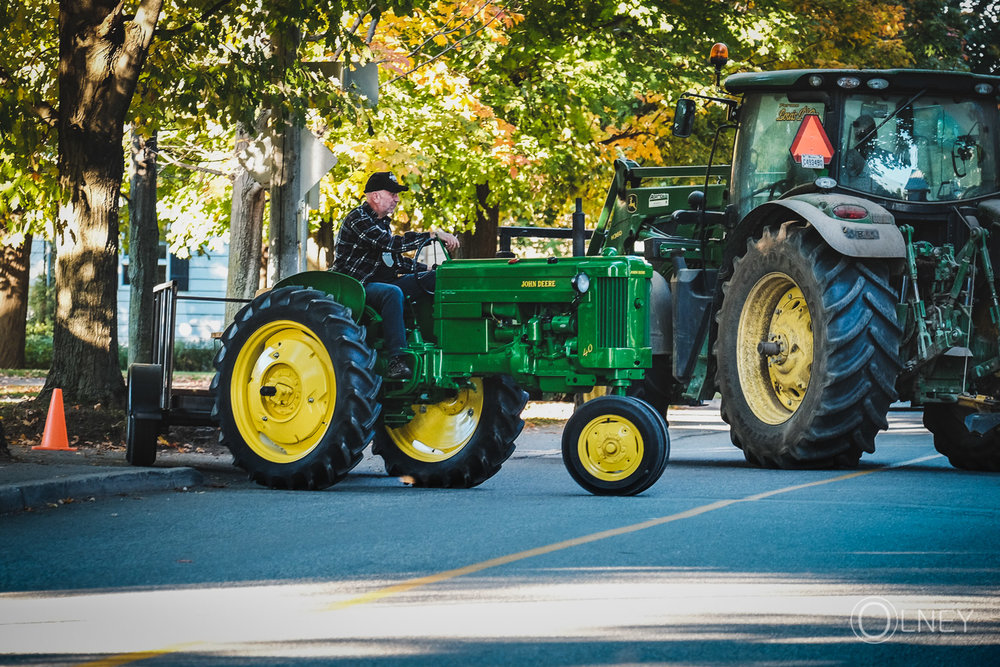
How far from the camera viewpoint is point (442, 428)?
12336 mm

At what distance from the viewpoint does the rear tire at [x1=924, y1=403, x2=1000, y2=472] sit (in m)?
13.9

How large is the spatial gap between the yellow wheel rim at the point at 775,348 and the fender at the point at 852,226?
0.59 metres

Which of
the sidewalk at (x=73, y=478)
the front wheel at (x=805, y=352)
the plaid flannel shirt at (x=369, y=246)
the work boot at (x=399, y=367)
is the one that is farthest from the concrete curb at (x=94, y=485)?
the front wheel at (x=805, y=352)

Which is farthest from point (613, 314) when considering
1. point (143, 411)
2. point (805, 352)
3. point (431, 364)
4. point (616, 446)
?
point (143, 411)

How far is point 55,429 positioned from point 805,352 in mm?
6283

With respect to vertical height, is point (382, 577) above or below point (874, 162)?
below

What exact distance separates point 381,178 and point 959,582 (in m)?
5.89

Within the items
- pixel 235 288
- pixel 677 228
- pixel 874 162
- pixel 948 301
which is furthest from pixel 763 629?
pixel 235 288

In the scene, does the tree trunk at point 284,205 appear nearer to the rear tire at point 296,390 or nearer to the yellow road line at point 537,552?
the rear tire at point 296,390

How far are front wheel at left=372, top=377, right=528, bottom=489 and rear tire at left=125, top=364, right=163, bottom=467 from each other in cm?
172

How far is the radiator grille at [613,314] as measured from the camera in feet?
37.1

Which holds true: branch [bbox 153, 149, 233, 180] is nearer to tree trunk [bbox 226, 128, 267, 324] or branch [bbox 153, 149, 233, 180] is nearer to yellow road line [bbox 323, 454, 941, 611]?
tree trunk [bbox 226, 128, 267, 324]

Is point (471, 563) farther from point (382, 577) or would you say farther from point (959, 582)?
point (959, 582)

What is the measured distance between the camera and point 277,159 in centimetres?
1617
